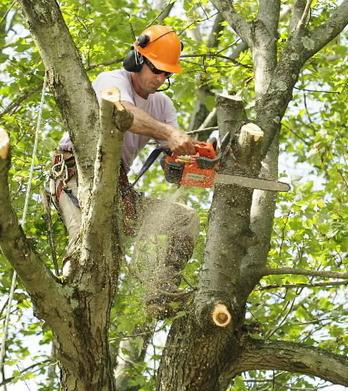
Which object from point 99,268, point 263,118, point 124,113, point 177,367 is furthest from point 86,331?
point 263,118

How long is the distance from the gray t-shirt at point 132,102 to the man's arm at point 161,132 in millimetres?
122

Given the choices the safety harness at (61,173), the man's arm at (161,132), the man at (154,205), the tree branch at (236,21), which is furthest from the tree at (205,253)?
the safety harness at (61,173)

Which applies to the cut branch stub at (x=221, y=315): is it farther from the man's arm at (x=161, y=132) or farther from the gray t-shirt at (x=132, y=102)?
the gray t-shirt at (x=132, y=102)

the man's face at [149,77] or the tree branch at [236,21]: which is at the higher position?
the tree branch at [236,21]

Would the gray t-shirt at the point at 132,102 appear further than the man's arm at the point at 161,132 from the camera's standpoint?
Yes

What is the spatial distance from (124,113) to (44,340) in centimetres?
→ 512

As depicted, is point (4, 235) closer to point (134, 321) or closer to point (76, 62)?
point (76, 62)

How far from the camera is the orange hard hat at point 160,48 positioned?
466cm

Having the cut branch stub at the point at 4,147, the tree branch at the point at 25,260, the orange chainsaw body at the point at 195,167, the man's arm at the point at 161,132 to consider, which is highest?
the man's arm at the point at 161,132

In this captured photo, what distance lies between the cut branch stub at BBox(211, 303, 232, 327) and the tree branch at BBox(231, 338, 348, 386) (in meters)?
0.21

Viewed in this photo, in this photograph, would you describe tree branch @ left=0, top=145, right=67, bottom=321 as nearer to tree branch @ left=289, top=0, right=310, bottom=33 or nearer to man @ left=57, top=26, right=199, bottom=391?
man @ left=57, top=26, right=199, bottom=391

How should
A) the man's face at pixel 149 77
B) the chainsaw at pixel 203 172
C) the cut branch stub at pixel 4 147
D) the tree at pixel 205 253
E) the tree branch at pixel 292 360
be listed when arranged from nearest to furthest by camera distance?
the cut branch stub at pixel 4 147 → the tree at pixel 205 253 → the tree branch at pixel 292 360 → the chainsaw at pixel 203 172 → the man's face at pixel 149 77

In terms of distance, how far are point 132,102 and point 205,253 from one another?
0.94m

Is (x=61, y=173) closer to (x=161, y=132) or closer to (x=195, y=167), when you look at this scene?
(x=161, y=132)
